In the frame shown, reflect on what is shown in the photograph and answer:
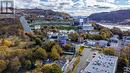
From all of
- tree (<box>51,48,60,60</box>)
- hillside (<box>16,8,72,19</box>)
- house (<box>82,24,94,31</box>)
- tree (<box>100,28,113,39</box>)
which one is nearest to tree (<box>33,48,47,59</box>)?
tree (<box>51,48,60,60</box>)

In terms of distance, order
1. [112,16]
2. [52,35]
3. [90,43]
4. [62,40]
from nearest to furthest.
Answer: [62,40]
[90,43]
[52,35]
[112,16]

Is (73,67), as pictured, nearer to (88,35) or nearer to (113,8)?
(88,35)

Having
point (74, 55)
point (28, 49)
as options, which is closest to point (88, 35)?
point (74, 55)

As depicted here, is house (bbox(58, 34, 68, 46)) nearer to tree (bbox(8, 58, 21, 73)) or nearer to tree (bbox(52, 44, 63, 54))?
tree (bbox(52, 44, 63, 54))

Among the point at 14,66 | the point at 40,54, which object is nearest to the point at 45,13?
the point at 40,54

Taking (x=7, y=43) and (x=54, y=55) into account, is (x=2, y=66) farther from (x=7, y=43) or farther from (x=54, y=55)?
(x=7, y=43)

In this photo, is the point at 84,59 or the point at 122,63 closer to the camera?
the point at 122,63

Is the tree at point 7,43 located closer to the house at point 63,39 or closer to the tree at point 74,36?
the house at point 63,39
